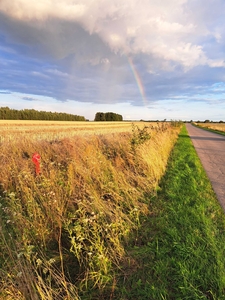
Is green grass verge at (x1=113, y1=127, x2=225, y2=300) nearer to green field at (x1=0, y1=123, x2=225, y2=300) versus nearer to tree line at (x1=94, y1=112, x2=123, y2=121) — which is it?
green field at (x1=0, y1=123, x2=225, y2=300)

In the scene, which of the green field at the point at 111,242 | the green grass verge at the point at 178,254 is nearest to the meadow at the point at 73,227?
the green field at the point at 111,242

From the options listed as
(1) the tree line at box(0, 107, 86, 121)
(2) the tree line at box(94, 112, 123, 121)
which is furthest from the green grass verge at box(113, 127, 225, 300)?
(2) the tree line at box(94, 112, 123, 121)

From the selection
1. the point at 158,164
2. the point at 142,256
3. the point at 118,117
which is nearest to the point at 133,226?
the point at 142,256

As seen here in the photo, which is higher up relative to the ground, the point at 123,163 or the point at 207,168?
the point at 123,163

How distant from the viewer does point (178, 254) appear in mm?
2729

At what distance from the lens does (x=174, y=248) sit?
2.87 metres

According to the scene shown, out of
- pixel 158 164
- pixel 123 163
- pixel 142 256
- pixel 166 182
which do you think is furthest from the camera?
pixel 158 164

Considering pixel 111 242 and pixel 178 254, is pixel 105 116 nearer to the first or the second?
pixel 111 242

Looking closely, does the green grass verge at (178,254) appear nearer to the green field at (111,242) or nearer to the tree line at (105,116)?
the green field at (111,242)

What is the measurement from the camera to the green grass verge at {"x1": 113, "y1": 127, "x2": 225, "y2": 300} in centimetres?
221

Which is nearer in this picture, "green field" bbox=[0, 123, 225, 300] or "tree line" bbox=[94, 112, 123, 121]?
"green field" bbox=[0, 123, 225, 300]

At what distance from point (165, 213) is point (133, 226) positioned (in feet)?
2.82

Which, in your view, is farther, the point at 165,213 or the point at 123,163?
the point at 123,163

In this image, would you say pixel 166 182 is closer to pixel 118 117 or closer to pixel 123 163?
pixel 123 163
